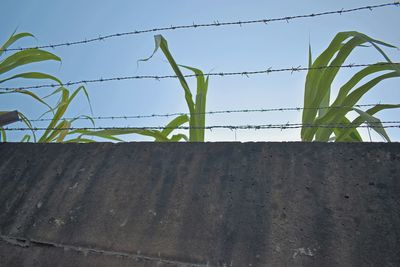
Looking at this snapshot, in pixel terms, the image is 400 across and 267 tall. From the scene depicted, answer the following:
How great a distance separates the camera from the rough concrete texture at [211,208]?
80 cm

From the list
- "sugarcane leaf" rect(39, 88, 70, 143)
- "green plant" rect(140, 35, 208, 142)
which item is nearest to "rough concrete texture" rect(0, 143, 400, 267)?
"green plant" rect(140, 35, 208, 142)

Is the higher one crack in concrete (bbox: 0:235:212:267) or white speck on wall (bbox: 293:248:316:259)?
white speck on wall (bbox: 293:248:316:259)

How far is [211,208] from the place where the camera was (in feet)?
3.03

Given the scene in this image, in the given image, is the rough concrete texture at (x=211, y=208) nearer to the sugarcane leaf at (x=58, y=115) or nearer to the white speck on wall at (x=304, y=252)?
the white speck on wall at (x=304, y=252)

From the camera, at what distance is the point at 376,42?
1584 millimetres

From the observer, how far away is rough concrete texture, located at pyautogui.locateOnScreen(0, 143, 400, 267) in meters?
0.80

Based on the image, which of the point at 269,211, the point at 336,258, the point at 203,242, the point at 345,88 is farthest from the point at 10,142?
the point at 345,88

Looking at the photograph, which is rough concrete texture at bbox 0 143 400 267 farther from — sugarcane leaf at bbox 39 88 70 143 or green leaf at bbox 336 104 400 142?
sugarcane leaf at bbox 39 88 70 143

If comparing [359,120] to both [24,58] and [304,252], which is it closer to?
[304,252]


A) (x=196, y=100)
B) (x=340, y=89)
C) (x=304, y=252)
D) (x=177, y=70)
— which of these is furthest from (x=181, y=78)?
(x=304, y=252)

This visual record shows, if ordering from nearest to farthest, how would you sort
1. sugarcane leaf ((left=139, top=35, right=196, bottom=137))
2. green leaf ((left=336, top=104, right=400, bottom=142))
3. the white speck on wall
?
the white speck on wall
green leaf ((left=336, top=104, right=400, bottom=142))
sugarcane leaf ((left=139, top=35, right=196, bottom=137))

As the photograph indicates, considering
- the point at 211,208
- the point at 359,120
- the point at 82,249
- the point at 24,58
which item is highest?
the point at 24,58

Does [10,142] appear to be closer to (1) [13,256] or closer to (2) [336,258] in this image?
(1) [13,256]

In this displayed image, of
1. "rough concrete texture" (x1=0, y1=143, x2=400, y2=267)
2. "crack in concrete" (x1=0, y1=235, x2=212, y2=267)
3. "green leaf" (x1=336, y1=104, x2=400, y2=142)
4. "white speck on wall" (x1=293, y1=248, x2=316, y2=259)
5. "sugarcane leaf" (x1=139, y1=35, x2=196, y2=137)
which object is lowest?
"crack in concrete" (x1=0, y1=235, x2=212, y2=267)
